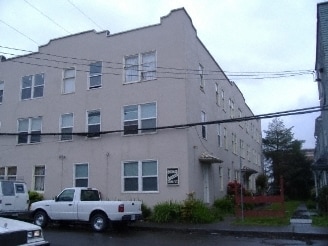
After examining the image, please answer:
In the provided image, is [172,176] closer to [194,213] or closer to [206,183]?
[194,213]

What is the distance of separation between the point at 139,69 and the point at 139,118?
2766 millimetres

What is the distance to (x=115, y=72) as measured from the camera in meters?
21.9

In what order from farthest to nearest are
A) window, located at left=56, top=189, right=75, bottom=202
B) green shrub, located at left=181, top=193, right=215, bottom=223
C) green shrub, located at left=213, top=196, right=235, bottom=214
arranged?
green shrub, located at left=213, top=196, right=235, bottom=214 < green shrub, located at left=181, top=193, right=215, bottom=223 < window, located at left=56, top=189, right=75, bottom=202

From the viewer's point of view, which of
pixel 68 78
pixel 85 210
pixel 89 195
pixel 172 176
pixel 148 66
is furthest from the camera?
pixel 68 78

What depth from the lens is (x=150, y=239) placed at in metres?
13.5

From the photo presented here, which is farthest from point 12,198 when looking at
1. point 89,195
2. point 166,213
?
point 166,213

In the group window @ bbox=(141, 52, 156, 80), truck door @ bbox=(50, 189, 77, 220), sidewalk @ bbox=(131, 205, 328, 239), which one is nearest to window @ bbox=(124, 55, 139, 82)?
window @ bbox=(141, 52, 156, 80)

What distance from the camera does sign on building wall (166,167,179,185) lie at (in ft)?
62.8

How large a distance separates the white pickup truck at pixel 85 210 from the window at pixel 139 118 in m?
4.74

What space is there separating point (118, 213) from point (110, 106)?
8.04m

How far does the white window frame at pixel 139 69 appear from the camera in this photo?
2097cm

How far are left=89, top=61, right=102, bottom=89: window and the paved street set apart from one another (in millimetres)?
9478

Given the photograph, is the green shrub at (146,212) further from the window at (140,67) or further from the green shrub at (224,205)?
the window at (140,67)

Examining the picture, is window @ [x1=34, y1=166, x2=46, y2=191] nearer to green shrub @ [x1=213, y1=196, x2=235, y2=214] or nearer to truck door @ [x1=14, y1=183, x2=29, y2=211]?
truck door @ [x1=14, y1=183, x2=29, y2=211]
